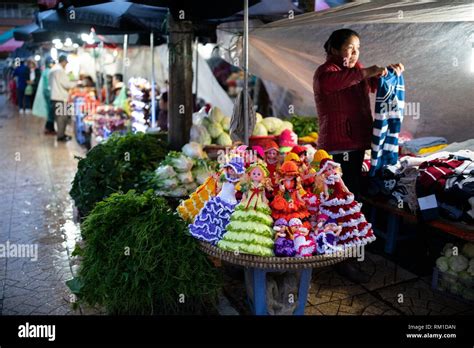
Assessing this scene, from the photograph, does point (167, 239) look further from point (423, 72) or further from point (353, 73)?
point (423, 72)

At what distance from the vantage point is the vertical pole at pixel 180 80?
5324 mm

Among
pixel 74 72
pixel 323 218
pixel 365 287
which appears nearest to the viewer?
pixel 323 218

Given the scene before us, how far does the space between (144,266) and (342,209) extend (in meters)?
1.47

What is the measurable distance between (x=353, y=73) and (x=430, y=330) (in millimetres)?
2097

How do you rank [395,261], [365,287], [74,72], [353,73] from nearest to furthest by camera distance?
→ [353,73], [365,287], [395,261], [74,72]

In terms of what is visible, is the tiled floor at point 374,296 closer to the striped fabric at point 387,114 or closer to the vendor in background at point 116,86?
the striped fabric at point 387,114

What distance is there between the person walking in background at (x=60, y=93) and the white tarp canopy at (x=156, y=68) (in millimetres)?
1214

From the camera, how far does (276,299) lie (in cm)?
350

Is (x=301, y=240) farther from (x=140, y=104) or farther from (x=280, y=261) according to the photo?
(x=140, y=104)

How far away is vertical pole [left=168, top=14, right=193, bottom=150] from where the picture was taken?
210 inches

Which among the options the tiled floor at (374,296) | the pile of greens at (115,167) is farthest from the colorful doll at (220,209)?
the pile of greens at (115,167)

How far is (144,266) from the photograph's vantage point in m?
3.33

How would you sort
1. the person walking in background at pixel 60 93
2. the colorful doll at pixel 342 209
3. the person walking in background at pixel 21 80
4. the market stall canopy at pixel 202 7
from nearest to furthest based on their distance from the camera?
the colorful doll at pixel 342 209 → the market stall canopy at pixel 202 7 → the person walking in background at pixel 60 93 → the person walking in background at pixel 21 80

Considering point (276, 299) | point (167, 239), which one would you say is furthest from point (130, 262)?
point (276, 299)
